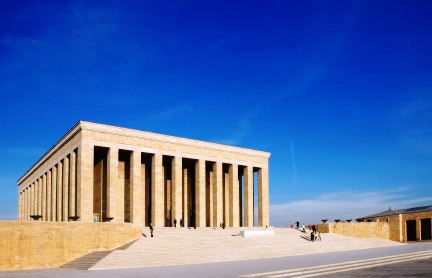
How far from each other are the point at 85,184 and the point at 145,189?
9.19 metres

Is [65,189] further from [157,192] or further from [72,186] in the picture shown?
[157,192]

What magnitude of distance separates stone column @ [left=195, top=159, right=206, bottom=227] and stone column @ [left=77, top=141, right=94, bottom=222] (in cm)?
1180

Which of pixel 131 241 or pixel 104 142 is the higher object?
pixel 104 142

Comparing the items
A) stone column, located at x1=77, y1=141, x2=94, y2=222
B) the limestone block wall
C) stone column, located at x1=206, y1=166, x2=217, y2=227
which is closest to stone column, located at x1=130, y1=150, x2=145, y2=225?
stone column, located at x1=77, y1=141, x2=94, y2=222

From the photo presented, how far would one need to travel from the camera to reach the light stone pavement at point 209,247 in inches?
1043

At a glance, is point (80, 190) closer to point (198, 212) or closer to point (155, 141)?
point (155, 141)

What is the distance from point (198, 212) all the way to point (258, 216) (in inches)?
354

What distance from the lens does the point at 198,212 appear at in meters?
46.9

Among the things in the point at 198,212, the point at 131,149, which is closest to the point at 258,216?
the point at 198,212

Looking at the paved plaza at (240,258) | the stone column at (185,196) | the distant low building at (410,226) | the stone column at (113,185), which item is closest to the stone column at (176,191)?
the stone column at (185,196)

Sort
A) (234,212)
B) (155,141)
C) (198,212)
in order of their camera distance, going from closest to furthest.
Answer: (155,141) → (198,212) → (234,212)

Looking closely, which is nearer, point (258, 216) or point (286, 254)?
point (286, 254)

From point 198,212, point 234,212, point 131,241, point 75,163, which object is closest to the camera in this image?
point 131,241

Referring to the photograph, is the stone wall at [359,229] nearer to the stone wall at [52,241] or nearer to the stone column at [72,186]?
the stone wall at [52,241]
